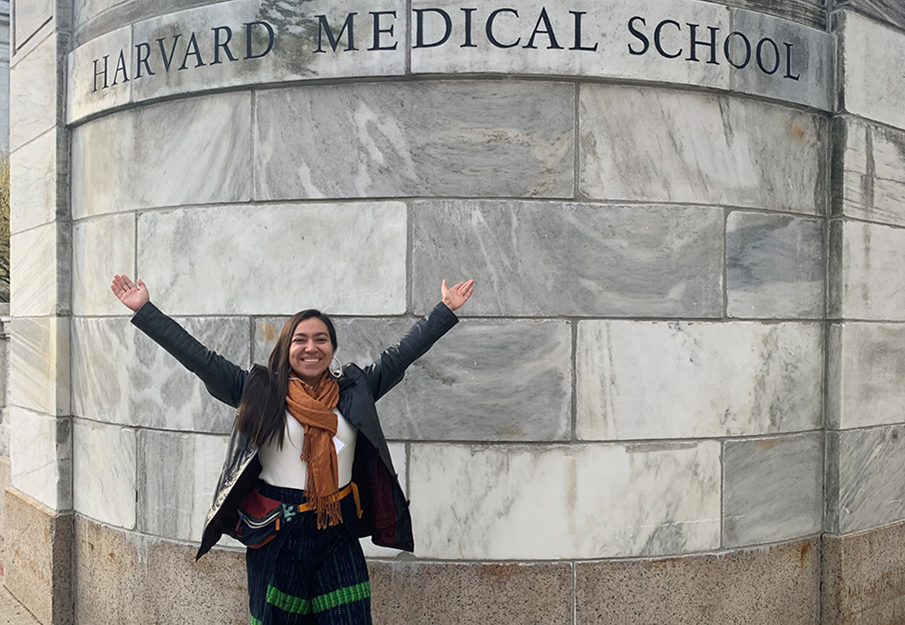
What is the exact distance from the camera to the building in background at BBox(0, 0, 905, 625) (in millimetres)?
4488

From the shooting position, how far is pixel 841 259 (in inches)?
198

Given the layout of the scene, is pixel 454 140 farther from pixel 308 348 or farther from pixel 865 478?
pixel 865 478

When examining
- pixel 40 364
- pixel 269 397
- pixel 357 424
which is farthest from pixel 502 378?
pixel 40 364

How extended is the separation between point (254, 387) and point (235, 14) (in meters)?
2.33

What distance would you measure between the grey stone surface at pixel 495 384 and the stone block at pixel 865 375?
65.8 inches

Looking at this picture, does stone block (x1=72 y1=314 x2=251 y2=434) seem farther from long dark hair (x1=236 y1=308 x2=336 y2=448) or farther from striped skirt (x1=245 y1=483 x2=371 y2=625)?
striped skirt (x1=245 y1=483 x2=371 y2=625)

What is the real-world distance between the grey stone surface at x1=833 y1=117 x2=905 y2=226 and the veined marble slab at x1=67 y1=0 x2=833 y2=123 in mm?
336

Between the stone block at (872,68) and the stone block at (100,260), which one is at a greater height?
the stone block at (872,68)

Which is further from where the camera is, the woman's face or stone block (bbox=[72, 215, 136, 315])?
stone block (bbox=[72, 215, 136, 315])

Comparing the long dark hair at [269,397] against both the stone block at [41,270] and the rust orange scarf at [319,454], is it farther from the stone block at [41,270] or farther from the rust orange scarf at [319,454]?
the stone block at [41,270]

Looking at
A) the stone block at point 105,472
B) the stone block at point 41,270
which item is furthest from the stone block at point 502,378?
the stone block at point 41,270

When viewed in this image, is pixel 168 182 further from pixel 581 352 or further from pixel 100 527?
pixel 581 352

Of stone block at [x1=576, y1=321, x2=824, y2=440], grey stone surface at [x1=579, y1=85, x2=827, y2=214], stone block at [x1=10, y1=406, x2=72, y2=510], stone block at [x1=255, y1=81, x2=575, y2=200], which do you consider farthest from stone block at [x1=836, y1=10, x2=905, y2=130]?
stone block at [x1=10, y1=406, x2=72, y2=510]

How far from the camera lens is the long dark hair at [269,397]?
3.31 m
